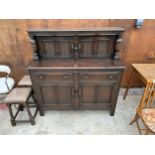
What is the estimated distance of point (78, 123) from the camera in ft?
6.27

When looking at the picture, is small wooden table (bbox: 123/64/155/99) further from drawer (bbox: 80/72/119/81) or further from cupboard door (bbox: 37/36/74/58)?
cupboard door (bbox: 37/36/74/58)

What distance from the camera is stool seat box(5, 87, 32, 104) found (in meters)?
1.66

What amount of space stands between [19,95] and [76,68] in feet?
3.10

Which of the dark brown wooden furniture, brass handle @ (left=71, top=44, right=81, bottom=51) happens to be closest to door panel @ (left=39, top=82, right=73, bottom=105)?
the dark brown wooden furniture

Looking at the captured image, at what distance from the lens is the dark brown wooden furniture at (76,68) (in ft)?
5.13

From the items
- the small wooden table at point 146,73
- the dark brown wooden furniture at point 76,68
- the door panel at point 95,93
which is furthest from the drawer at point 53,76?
the small wooden table at point 146,73

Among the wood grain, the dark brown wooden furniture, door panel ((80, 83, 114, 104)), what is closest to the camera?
the dark brown wooden furniture

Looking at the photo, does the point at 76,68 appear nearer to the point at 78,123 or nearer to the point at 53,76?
the point at 53,76

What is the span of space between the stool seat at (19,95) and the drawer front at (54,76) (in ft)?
1.11

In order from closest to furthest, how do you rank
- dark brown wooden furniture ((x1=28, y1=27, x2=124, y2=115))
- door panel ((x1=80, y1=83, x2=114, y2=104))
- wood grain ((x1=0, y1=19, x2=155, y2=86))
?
dark brown wooden furniture ((x1=28, y1=27, x2=124, y2=115)), door panel ((x1=80, y1=83, x2=114, y2=104)), wood grain ((x1=0, y1=19, x2=155, y2=86))
